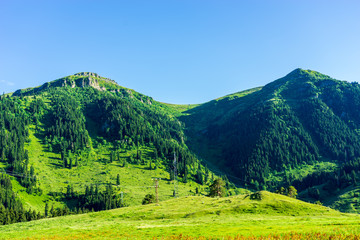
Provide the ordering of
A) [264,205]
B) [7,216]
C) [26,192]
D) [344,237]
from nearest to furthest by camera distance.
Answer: [344,237] < [264,205] < [7,216] < [26,192]

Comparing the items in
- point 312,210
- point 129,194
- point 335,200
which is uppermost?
point 312,210

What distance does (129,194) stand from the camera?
18250 centimetres

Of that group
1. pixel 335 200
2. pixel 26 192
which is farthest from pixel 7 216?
pixel 335 200

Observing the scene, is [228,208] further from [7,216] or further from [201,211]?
[7,216]

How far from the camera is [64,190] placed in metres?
179

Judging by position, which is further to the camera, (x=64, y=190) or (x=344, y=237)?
(x=64, y=190)

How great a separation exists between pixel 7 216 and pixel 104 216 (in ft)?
260

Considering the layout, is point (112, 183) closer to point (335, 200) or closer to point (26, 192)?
point (26, 192)

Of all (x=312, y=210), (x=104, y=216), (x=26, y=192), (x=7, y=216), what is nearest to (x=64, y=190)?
(x=26, y=192)

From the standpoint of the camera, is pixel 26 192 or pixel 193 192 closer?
pixel 26 192

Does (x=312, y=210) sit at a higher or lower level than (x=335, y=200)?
higher

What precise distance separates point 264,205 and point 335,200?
13189 cm

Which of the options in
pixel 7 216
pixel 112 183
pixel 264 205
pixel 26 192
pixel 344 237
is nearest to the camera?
pixel 344 237

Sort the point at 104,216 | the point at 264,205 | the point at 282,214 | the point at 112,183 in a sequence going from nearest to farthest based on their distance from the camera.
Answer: the point at 282,214 < the point at 264,205 < the point at 104,216 < the point at 112,183
